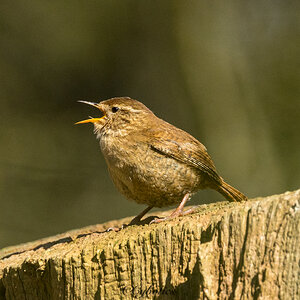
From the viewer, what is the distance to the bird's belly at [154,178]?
149 inches

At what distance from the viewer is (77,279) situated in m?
2.72

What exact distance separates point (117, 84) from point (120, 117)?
4432 mm

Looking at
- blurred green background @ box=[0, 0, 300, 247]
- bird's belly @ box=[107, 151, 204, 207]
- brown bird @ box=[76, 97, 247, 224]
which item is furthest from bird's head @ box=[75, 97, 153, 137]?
blurred green background @ box=[0, 0, 300, 247]

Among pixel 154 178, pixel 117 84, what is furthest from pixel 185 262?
pixel 117 84

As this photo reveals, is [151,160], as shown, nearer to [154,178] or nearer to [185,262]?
[154,178]

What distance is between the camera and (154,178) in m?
3.79

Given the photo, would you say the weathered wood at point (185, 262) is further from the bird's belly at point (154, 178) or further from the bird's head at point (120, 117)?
the bird's head at point (120, 117)

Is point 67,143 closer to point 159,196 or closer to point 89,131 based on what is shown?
point 89,131

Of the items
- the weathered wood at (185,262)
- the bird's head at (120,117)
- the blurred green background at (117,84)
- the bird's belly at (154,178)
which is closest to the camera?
the weathered wood at (185,262)

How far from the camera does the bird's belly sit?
149 inches

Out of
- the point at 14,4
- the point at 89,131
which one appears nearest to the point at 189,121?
the point at 89,131

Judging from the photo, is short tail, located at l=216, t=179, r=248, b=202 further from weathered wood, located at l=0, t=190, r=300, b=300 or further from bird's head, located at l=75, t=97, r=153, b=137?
weathered wood, located at l=0, t=190, r=300, b=300

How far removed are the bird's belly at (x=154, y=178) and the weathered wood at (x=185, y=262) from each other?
770mm

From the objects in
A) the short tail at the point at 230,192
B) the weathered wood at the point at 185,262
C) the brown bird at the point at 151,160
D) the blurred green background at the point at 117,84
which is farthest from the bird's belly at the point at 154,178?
the blurred green background at the point at 117,84
